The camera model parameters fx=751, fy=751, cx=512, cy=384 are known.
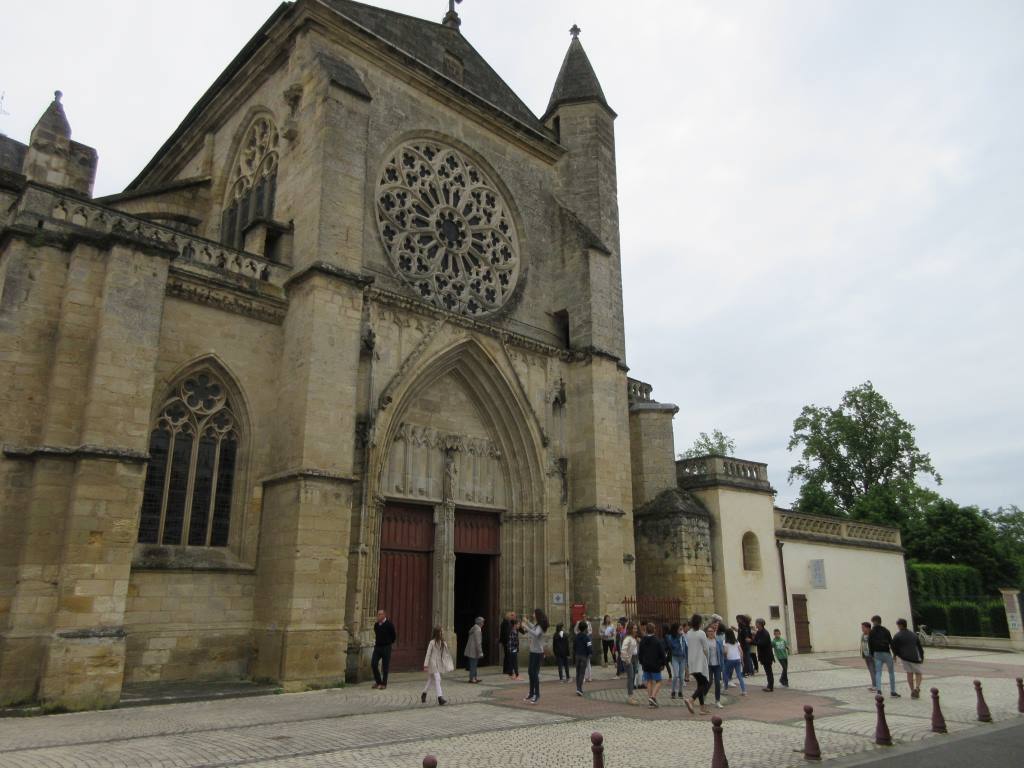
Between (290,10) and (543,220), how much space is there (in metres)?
7.57

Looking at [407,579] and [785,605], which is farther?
[785,605]

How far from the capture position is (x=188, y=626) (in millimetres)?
11562

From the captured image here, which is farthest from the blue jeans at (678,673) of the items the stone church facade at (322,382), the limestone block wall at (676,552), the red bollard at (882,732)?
the limestone block wall at (676,552)

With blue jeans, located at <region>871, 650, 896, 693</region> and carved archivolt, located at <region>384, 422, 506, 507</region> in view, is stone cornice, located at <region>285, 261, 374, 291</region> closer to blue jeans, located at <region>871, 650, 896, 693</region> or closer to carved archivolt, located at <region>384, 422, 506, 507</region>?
carved archivolt, located at <region>384, 422, 506, 507</region>

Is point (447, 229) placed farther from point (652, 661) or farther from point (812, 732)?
point (812, 732)

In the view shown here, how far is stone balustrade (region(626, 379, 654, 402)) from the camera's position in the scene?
20734 millimetres

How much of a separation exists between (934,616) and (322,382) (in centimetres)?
2436

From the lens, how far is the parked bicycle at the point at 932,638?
24625 millimetres

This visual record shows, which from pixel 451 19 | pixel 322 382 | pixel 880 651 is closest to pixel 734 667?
pixel 880 651

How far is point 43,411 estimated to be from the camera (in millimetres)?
10703

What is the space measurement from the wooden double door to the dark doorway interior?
2 centimetres

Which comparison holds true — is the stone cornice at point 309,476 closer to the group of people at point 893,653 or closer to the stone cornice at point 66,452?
the stone cornice at point 66,452

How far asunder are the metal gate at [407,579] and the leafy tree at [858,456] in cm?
2748

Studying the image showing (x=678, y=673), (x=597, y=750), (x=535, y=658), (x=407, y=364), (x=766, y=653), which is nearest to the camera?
(x=597, y=750)
